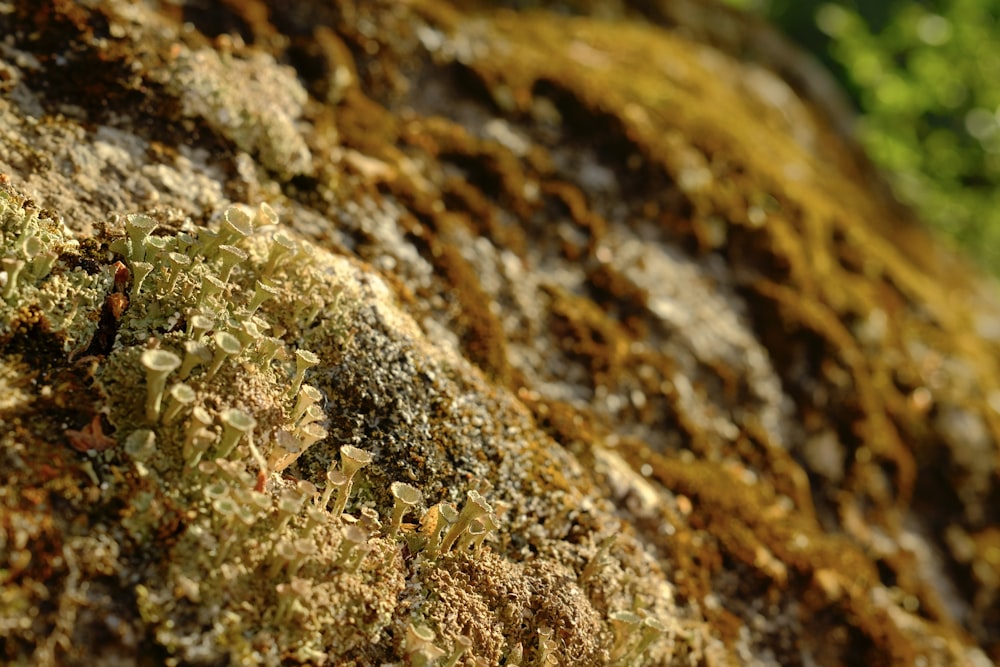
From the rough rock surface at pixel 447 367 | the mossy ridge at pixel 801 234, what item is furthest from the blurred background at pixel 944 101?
the rough rock surface at pixel 447 367

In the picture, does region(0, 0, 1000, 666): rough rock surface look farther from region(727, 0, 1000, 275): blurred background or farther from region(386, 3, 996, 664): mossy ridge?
region(727, 0, 1000, 275): blurred background

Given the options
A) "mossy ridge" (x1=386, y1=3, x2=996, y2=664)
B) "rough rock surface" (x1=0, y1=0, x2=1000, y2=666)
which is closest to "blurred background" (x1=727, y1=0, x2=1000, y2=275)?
"mossy ridge" (x1=386, y1=3, x2=996, y2=664)

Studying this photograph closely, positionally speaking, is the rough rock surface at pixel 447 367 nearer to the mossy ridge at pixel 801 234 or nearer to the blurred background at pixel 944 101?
the mossy ridge at pixel 801 234

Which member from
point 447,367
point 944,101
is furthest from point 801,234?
point 944,101

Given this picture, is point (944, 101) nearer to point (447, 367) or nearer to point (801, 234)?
point (801, 234)

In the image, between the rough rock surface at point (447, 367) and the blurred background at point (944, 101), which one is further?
the blurred background at point (944, 101)

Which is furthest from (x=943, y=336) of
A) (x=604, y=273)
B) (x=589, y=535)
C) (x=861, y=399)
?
(x=589, y=535)
